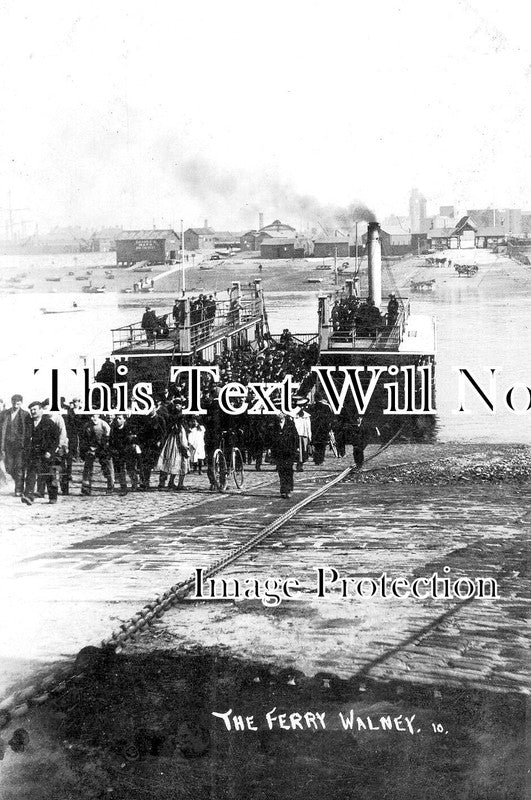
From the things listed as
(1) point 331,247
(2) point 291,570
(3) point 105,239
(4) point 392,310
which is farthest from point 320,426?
(1) point 331,247

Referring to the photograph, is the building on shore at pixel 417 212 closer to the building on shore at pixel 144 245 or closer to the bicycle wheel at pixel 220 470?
the building on shore at pixel 144 245

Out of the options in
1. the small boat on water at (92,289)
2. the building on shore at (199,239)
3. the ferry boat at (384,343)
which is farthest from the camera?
the small boat on water at (92,289)

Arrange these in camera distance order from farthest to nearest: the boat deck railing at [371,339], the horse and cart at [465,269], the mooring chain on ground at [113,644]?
the horse and cart at [465,269]
the boat deck railing at [371,339]
the mooring chain on ground at [113,644]

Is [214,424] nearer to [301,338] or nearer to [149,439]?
[149,439]

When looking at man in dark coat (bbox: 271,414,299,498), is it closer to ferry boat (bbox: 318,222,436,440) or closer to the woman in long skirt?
ferry boat (bbox: 318,222,436,440)

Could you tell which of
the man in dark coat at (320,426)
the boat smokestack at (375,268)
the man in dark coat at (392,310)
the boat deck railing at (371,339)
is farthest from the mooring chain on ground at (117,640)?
the boat smokestack at (375,268)

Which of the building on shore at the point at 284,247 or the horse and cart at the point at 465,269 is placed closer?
the horse and cart at the point at 465,269
